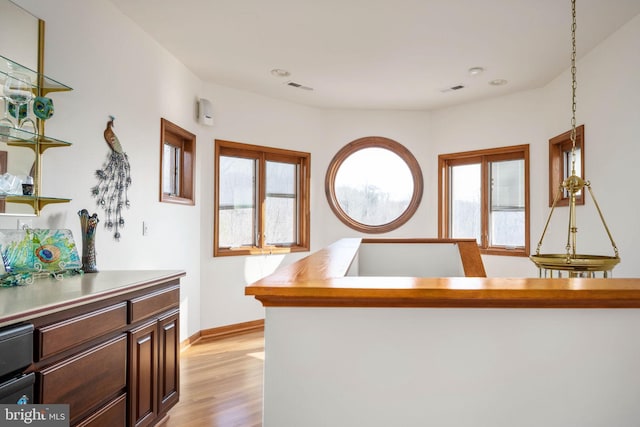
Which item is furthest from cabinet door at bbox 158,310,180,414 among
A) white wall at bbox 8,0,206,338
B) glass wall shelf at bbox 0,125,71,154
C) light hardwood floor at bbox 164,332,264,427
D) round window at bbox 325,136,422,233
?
round window at bbox 325,136,422,233

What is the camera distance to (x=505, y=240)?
5070mm

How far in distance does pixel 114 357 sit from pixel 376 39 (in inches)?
112

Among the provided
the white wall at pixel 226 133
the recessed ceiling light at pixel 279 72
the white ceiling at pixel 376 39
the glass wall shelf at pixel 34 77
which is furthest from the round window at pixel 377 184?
the glass wall shelf at pixel 34 77

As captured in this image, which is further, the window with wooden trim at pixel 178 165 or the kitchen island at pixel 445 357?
the window with wooden trim at pixel 178 165

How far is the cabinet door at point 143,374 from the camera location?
2.10m

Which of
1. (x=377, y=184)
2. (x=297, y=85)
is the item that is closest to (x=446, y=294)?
(x=297, y=85)

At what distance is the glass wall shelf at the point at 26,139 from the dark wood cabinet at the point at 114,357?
0.85 m

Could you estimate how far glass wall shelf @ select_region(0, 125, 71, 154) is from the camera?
1.95m

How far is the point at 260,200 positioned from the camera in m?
5.08

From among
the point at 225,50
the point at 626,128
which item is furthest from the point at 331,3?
the point at 626,128

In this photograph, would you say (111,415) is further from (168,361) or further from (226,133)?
(226,133)

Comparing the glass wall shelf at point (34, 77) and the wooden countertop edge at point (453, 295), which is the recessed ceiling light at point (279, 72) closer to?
the glass wall shelf at point (34, 77)

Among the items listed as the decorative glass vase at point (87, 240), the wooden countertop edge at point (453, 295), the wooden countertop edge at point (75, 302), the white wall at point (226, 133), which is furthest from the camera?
the white wall at point (226, 133)

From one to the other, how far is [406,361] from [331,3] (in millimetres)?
2481
